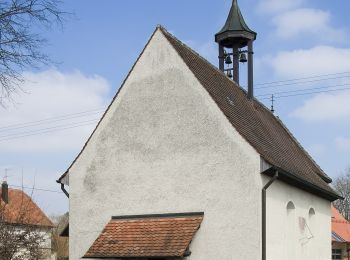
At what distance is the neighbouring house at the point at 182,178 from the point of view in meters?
14.6

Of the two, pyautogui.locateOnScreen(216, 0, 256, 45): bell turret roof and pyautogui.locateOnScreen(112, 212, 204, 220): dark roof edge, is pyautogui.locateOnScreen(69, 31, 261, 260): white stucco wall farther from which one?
pyautogui.locateOnScreen(216, 0, 256, 45): bell turret roof

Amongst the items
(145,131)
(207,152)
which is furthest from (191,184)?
(145,131)

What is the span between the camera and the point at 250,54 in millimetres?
21047

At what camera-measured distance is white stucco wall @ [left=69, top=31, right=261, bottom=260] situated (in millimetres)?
14578

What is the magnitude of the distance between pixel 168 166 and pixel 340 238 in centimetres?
2493

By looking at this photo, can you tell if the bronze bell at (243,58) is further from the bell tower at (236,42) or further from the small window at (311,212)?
the small window at (311,212)

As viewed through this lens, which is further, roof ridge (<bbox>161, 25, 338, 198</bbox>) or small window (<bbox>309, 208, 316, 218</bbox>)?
small window (<bbox>309, 208, 316, 218</bbox>)

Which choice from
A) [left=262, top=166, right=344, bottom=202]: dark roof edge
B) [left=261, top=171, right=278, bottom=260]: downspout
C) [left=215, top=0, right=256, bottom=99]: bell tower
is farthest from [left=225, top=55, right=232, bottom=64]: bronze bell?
[left=261, top=171, right=278, bottom=260]: downspout

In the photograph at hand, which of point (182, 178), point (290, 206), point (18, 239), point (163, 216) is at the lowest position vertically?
point (18, 239)

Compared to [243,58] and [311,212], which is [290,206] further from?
[243,58]

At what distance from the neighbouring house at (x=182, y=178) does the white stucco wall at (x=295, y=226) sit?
0.10 ft

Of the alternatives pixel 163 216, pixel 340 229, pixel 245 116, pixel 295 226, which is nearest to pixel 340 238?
pixel 340 229

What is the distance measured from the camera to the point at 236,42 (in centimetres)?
2178

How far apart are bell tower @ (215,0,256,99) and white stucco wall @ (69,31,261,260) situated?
17.9 feet
